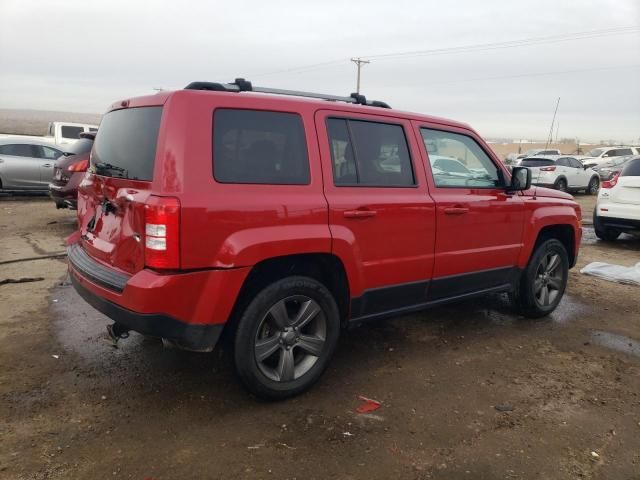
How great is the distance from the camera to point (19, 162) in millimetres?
13242

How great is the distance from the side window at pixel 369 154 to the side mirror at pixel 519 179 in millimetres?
1208

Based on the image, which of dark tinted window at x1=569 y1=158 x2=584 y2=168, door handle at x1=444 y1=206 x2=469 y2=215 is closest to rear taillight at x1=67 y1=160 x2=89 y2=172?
door handle at x1=444 y1=206 x2=469 y2=215

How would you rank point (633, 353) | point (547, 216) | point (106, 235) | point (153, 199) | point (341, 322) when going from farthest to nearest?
point (547, 216), point (633, 353), point (341, 322), point (106, 235), point (153, 199)

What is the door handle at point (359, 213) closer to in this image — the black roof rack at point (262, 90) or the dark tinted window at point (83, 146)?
the black roof rack at point (262, 90)

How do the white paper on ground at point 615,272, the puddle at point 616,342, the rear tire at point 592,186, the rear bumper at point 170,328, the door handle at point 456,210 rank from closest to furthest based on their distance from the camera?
the rear bumper at point 170,328 → the door handle at point 456,210 → the puddle at point 616,342 → the white paper on ground at point 615,272 → the rear tire at point 592,186

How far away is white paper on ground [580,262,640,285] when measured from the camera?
22.2 ft

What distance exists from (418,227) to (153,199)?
1.96 m

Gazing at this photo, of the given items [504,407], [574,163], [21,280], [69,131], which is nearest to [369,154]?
[504,407]

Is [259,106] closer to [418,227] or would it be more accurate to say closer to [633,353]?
[418,227]

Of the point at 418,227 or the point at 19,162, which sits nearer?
the point at 418,227

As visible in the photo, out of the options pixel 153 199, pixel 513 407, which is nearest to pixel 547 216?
pixel 513 407

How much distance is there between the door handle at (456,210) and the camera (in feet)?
13.3

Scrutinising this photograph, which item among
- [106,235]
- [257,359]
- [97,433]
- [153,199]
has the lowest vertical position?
[97,433]

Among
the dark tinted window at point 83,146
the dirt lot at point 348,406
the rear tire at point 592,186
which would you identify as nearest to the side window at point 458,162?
the dirt lot at point 348,406
